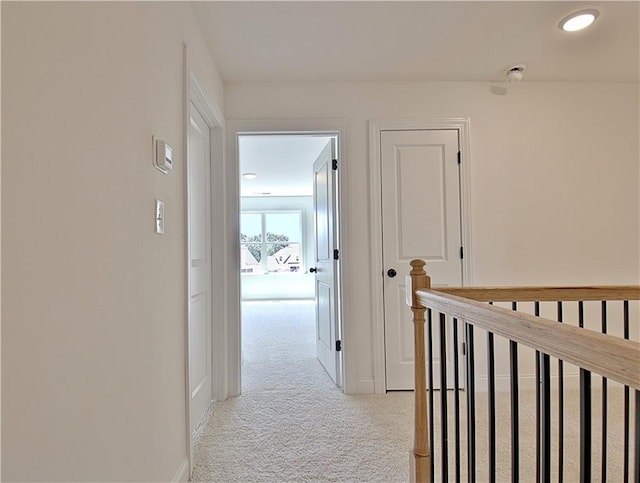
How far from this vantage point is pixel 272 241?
832 centimetres

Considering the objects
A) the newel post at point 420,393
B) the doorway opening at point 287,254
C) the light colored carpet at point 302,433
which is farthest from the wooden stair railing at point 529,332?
the doorway opening at point 287,254

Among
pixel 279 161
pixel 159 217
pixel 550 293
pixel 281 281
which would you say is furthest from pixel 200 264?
pixel 281 281

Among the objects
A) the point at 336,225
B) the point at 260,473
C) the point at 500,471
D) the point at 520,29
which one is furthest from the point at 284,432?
the point at 520,29

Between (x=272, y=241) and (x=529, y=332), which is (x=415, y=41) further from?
(x=272, y=241)

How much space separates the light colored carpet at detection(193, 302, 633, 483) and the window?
5.21 meters

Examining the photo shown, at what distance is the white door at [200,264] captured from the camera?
2166 mm

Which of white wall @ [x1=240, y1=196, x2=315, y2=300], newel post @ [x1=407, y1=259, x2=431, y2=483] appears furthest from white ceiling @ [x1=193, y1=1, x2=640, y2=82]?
white wall @ [x1=240, y1=196, x2=315, y2=300]

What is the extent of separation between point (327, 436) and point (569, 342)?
1.74 m

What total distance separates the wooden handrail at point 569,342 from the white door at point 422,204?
1748mm

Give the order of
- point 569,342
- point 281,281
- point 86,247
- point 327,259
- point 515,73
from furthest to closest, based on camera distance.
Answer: point 281,281
point 327,259
point 515,73
point 86,247
point 569,342

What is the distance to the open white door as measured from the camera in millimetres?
2867

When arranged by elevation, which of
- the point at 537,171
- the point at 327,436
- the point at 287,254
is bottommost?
the point at 327,436

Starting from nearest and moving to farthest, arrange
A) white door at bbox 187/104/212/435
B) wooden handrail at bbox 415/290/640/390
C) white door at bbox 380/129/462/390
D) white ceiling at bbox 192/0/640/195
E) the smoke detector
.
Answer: wooden handrail at bbox 415/290/640/390
white ceiling at bbox 192/0/640/195
white door at bbox 187/104/212/435
the smoke detector
white door at bbox 380/129/462/390

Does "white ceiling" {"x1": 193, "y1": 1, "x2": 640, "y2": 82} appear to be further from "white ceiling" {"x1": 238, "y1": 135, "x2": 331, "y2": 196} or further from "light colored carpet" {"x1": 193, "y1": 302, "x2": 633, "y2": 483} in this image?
"light colored carpet" {"x1": 193, "y1": 302, "x2": 633, "y2": 483}
